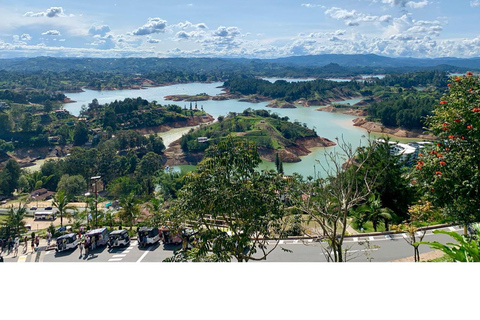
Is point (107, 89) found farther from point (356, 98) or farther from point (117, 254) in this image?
point (117, 254)

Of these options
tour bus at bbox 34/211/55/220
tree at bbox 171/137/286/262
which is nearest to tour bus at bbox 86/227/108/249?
tree at bbox 171/137/286/262

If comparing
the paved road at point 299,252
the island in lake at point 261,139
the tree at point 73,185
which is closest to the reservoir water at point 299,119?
the island in lake at point 261,139

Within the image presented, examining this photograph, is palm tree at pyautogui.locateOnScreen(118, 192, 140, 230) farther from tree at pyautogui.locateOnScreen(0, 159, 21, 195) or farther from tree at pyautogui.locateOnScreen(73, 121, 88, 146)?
tree at pyautogui.locateOnScreen(73, 121, 88, 146)

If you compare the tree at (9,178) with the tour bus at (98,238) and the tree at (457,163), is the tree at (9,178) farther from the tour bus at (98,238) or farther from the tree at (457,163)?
the tree at (457,163)

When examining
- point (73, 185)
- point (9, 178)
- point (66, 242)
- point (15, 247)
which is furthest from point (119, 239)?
point (9, 178)

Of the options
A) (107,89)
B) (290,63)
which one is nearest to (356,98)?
(107,89)

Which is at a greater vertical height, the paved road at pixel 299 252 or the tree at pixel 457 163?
the tree at pixel 457 163
